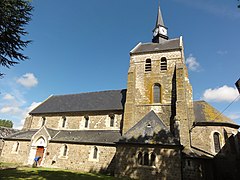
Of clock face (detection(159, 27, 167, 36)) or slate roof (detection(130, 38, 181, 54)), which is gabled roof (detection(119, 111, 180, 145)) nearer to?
slate roof (detection(130, 38, 181, 54))

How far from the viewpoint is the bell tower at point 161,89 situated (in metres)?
17.1

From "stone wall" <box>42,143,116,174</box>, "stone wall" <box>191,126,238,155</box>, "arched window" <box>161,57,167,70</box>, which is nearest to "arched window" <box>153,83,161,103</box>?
"arched window" <box>161,57,167,70</box>

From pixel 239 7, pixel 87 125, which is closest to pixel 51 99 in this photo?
pixel 87 125

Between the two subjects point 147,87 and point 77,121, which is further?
point 77,121

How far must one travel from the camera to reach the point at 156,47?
23.0 m

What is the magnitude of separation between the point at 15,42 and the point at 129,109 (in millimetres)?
11999

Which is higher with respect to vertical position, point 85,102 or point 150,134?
point 85,102

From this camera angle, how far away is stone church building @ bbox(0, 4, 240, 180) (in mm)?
14602

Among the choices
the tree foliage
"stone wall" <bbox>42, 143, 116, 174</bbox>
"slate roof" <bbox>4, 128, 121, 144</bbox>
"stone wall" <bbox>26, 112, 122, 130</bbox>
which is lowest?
"stone wall" <bbox>42, 143, 116, 174</bbox>

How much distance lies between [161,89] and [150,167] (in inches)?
341

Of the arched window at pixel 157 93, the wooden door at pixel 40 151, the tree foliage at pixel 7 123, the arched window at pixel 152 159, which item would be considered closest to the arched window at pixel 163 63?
the arched window at pixel 157 93

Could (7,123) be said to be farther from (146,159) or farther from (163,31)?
(146,159)

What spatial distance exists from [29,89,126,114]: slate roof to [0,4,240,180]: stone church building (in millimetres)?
162

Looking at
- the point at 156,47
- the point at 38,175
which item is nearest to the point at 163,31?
→ the point at 156,47
